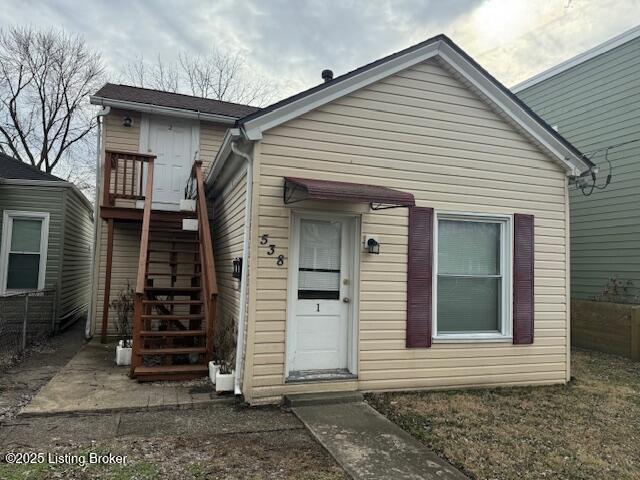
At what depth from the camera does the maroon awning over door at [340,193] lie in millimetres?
4125

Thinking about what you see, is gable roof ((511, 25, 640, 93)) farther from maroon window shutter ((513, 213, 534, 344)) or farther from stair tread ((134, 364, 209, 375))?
stair tread ((134, 364, 209, 375))

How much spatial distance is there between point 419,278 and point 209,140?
5805mm

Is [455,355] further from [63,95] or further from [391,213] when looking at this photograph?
[63,95]

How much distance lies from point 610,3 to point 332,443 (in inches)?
401

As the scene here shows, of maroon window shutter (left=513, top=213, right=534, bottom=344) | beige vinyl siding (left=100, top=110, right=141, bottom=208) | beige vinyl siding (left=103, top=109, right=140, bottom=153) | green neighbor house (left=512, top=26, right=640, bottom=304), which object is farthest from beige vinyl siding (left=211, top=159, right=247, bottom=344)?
green neighbor house (left=512, top=26, right=640, bottom=304)

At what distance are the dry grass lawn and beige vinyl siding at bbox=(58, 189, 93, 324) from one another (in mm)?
7629

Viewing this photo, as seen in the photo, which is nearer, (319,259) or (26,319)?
(319,259)

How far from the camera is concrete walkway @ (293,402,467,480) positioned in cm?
305

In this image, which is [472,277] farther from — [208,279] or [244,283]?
[208,279]

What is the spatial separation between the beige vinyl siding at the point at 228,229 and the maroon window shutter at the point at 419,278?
2013 millimetres

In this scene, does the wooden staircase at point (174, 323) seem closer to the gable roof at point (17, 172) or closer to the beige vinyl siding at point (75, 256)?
the beige vinyl siding at point (75, 256)

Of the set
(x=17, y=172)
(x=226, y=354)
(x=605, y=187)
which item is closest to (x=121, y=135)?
(x=17, y=172)

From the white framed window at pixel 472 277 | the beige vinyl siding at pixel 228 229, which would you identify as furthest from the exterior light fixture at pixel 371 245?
the beige vinyl siding at pixel 228 229

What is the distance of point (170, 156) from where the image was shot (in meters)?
8.72
